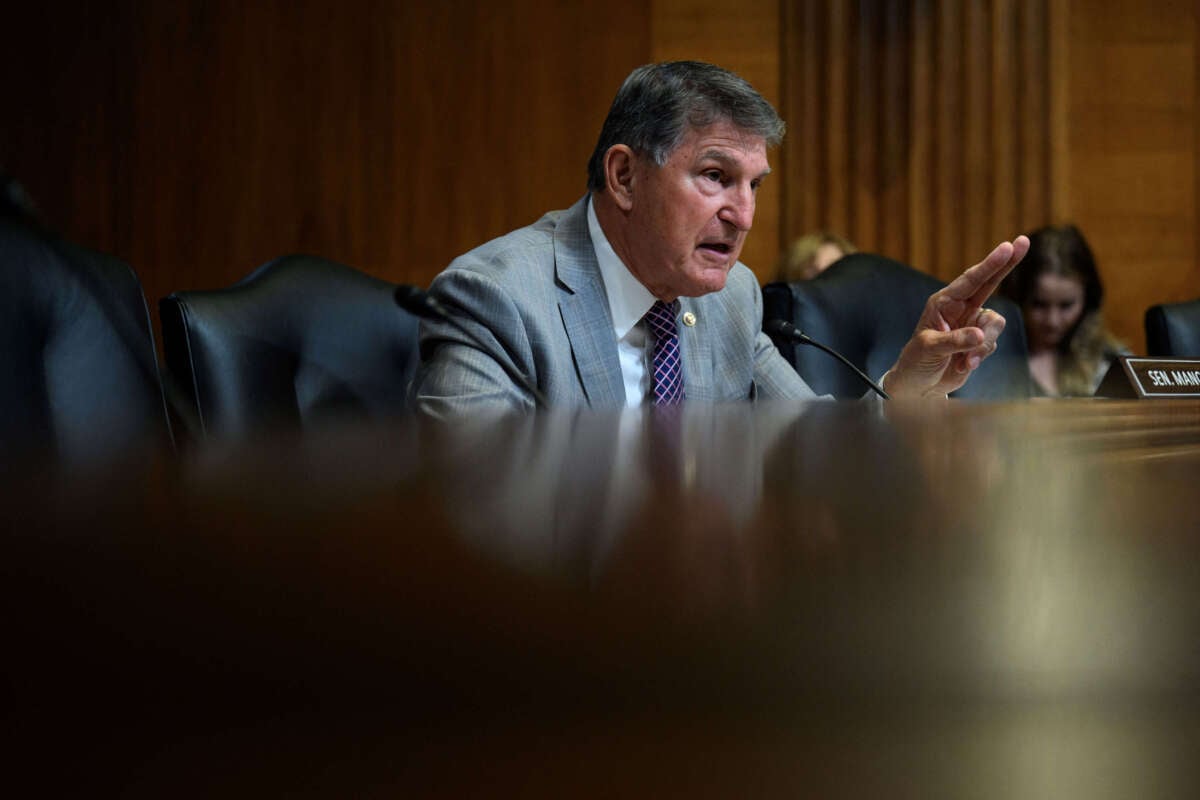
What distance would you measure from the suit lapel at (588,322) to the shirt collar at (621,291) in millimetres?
31

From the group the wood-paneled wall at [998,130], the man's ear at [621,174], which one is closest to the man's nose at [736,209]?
the man's ear at [621,174]

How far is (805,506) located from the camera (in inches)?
5.9

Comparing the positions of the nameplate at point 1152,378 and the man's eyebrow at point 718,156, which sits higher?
the man's eyebrow at point 718,156

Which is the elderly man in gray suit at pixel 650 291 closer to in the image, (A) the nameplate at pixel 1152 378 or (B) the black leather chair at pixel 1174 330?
(A) the nameplate at pixel 1152 378

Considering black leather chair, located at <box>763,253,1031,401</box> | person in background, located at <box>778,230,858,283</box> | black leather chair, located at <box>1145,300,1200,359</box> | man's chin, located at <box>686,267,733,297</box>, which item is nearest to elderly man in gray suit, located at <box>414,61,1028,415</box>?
man's chin, located at <box>686,267,733,297</box>

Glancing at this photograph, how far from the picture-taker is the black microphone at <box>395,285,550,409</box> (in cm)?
120

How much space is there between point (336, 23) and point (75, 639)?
3.23 m

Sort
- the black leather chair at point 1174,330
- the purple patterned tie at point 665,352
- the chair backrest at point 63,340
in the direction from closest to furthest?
the chair backrest at point 63,340
the purple patterned tie at point 665,352
the black leather chair at point 1174,330

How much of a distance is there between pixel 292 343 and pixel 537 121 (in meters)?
1.79

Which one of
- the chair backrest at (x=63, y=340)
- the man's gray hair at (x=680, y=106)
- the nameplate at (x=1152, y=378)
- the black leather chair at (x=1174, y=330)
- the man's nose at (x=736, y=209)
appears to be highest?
the man's gray hair at (x=680, y=106)

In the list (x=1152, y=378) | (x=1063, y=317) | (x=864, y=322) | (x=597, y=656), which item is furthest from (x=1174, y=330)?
(x=597, y=656)

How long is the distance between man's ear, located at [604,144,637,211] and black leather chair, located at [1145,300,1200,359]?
111 cm

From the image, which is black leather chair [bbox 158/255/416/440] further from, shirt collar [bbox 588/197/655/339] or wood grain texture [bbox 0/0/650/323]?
wood grain texture [bbox 0/0/650/323]

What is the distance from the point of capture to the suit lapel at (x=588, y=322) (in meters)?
1.40
